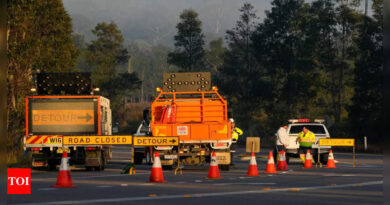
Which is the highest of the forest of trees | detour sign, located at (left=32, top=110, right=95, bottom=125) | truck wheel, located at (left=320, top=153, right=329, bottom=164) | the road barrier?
the forest of trees

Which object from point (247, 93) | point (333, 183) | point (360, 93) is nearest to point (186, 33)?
point (247, 93)

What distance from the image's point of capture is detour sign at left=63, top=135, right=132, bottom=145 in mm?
24484

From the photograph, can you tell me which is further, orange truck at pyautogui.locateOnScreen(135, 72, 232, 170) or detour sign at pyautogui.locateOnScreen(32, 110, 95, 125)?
detour sign at pyautogui.locateOnScreen(32, 110, 95, 125)

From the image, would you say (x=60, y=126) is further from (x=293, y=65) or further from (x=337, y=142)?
(x=293, y=65)

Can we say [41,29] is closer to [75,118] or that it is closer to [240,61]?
[75,118]

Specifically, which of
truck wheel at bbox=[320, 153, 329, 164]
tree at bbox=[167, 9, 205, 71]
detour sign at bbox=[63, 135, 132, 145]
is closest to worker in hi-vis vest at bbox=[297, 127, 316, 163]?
truck wheel at bbox=[320, 153, 329, 164]

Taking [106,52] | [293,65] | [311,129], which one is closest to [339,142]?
[311,129]

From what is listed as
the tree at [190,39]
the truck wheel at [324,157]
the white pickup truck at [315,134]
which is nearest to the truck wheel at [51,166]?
the white pickup truck at [315,134]

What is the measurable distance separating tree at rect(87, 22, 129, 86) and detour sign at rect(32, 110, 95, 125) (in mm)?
81607

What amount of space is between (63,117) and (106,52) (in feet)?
290

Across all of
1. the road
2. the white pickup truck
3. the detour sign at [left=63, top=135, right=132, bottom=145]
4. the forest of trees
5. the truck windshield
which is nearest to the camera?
the road

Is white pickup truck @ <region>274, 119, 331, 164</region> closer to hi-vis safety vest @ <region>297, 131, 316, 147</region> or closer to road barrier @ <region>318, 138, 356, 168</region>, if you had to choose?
road barrier @ <region>318, 138, 356, 168</region>

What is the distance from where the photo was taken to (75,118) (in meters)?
30.9

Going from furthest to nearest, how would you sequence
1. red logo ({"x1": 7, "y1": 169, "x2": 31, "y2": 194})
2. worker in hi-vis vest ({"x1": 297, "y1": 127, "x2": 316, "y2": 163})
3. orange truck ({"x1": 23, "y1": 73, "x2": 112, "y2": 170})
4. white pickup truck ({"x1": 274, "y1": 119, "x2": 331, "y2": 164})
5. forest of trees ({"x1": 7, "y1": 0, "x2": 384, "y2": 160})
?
forest of trees ({"x1": 7, "y1": 0, "x2": 384, "y2": 160})
white pickup truck ({"x1": 274, "y1": 119, "x2": 331, "y2": 164})
worker in hi-vis vest ({"x1": 297, "y1": 127, "x2": 316, "y2": 163})
orange truck ({"x1": 23, "y1": 73, "x2": 112, "y2": 170})
red logo ({"x1": 7, "y1": 169, "x2": 31, "y2": 194})
